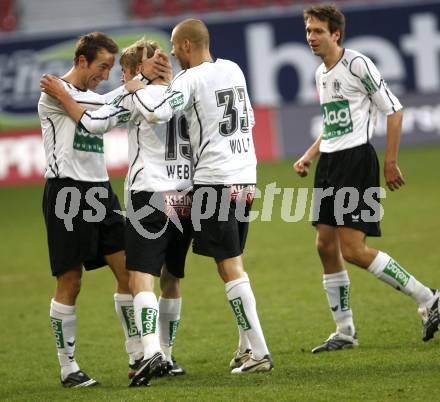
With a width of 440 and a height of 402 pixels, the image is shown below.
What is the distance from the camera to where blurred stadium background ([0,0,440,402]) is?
6.07 m

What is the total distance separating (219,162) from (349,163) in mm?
1045

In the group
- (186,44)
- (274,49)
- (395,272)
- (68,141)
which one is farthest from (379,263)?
(274,49)

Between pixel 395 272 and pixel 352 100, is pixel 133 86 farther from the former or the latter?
pixel 395 272

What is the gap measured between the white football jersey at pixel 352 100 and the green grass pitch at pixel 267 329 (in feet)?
4.64

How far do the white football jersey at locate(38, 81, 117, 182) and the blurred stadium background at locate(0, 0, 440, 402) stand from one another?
135cm

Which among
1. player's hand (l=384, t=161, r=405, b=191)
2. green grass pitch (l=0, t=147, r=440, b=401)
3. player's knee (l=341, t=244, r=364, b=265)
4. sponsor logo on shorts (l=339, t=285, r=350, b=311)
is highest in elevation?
player's hand (l=384, t=161, r=405, b=191)

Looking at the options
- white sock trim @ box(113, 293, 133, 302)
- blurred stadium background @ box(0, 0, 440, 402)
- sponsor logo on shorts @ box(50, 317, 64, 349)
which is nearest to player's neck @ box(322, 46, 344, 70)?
blurred stadium background @ box(0, 0, 440, 402)

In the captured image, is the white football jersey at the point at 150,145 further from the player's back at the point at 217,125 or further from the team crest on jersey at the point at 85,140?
the team crest on jersey at the point at 85,140

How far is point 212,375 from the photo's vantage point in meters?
6.29

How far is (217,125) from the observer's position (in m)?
6.20

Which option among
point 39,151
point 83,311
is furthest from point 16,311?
point 39,151

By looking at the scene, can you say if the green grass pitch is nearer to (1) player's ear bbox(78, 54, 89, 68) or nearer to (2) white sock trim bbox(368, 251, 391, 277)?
(2) white sock trim bbox(368, 251, 391, 277)

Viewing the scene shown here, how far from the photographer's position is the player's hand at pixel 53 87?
6.15 metres

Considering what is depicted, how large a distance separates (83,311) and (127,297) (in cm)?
275
